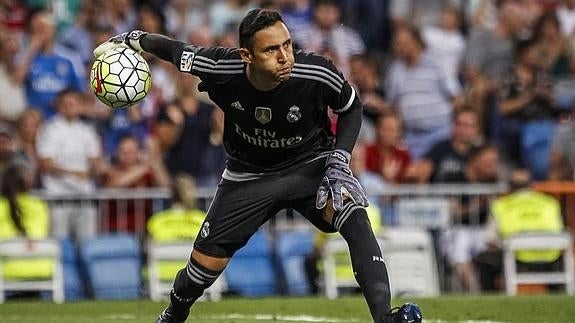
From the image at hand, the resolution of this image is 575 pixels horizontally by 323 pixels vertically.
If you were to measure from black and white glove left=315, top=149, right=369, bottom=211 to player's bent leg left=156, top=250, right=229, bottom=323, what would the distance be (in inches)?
32.2

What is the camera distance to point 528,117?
17344 millimetres

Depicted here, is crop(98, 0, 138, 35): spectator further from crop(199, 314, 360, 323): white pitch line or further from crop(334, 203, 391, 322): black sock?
crop(334, 203, 391, 322): black sock

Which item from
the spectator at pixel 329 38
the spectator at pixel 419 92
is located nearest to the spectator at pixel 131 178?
the spectator at pixel 329 38

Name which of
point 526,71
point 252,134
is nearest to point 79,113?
point 526,71

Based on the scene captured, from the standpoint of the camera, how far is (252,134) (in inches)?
364

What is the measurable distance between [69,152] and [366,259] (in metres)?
8.10

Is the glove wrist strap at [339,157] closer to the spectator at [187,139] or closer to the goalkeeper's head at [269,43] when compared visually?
the goalkeeper's head at [269,43]

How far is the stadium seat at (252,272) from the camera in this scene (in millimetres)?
15594

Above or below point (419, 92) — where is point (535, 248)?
below

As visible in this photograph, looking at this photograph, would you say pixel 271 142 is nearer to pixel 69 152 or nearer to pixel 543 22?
pixel 69 152

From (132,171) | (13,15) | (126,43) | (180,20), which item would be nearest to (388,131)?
(132,171)

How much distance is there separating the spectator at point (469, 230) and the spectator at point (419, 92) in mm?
1116

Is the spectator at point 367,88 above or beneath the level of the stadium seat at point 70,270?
above

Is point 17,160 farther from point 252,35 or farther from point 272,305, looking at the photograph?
point 252,35
